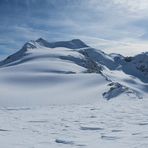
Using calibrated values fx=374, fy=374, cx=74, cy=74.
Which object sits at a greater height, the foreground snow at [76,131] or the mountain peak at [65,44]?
the mountain peak at [65,44]

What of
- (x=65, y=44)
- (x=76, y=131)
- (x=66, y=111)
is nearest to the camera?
(x=76, y=131)

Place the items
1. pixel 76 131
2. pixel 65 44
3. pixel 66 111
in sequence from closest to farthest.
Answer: pixel 76 131 → pixel 66 111 → pixel 65 44

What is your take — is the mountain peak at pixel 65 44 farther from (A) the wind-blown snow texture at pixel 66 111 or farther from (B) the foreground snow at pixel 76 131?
(B) the foreground snow at pixel 76 131

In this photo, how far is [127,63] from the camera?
173m

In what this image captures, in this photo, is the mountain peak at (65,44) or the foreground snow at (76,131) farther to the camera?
the mountain peak at (65,44)

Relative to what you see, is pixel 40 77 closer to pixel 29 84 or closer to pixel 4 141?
pixel 29 84

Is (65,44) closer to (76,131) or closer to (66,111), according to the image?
(66,111)

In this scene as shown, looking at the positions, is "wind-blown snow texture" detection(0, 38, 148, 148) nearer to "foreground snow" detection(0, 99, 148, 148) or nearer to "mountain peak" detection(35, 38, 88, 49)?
"foreground snow" detection(0, 99, 148, 148)

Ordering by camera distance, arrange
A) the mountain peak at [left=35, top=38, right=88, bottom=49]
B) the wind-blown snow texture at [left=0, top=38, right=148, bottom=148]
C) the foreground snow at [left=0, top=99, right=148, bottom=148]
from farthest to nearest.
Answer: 1. the mountain peak at [left=35, top=38, right=88, bottom=49]
2. the wind-blown snow texture at [left=0, top=38, right=148, bottom=148]
3. the foreground snow at [left=0, top=99, right=148, bottom=148]

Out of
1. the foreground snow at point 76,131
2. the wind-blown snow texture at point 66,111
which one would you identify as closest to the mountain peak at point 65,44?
the wind-blown snow texture at point 66,111

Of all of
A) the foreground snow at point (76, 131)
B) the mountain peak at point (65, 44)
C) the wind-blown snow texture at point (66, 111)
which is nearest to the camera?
the foreground snow at point (76, 131)

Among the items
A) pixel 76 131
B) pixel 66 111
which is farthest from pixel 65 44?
pixel 76 131

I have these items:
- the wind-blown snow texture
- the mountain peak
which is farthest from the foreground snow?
the mountain peak

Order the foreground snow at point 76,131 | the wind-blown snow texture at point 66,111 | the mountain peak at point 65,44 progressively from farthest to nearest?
the mountain peak at point 65,44 < the wind-blown snow texture at point 66,111 < the foreground snow at point 76,131
